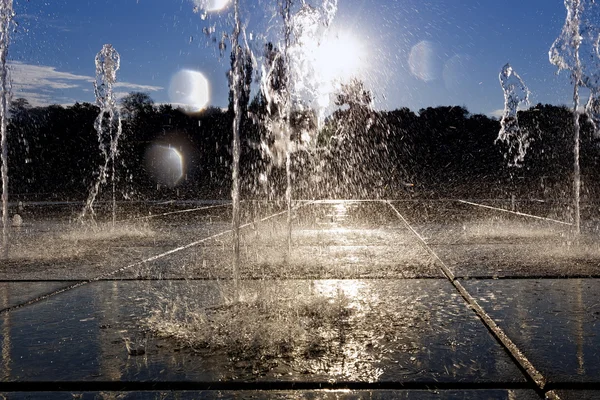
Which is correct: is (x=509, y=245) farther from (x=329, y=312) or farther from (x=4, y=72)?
(x=4, y=72)

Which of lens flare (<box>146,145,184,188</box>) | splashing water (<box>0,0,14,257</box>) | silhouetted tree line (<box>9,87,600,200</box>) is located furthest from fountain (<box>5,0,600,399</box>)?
lens flare (<box>146,145,184,188</box>)

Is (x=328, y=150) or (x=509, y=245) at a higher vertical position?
(x=328, y=150)

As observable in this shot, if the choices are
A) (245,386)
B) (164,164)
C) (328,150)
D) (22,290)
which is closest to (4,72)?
(22,290)

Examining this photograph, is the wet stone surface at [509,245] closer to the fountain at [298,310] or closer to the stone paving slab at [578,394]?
the fountain at [298,310]

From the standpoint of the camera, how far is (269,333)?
154 inches

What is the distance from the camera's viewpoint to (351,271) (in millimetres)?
6352

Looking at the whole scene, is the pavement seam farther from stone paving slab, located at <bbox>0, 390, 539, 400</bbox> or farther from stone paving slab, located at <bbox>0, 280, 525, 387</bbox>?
stone paving slab, located at <bbox>0, 390, 539, 400</bbox>

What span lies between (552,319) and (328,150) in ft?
153

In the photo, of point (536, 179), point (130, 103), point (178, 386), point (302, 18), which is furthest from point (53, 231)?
point (130, 103)

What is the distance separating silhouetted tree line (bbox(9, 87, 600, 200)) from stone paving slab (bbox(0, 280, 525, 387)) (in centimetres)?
2325

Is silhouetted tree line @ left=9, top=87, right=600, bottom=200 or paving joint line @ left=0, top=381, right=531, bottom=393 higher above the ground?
silhouetted tree line @ left=9, top=87, right=600, bottom=200

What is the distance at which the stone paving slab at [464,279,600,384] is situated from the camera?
3305mm

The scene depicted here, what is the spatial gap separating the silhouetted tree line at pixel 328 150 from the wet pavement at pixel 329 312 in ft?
67.9

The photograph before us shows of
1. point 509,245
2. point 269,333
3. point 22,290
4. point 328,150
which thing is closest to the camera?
point 269,333
